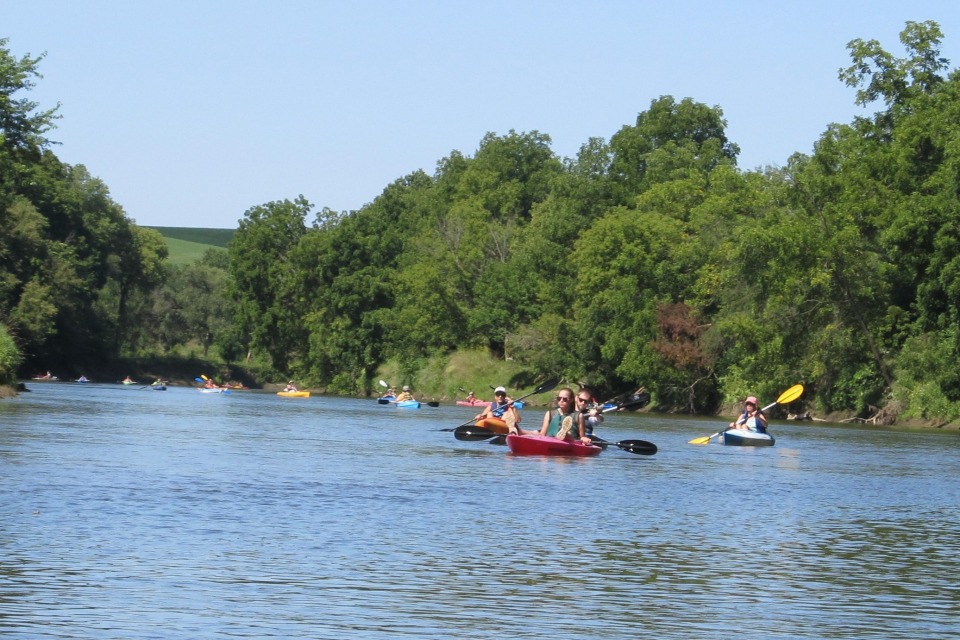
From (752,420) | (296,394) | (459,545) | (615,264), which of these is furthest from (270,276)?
(459,545)

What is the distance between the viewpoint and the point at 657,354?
70.0 meters

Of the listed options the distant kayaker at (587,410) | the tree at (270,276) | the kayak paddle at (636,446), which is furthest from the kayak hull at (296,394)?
the kayak paddle at (636,446)

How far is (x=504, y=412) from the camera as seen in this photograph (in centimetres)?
3766

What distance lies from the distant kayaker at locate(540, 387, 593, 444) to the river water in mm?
932

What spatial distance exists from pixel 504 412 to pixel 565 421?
6.42 m

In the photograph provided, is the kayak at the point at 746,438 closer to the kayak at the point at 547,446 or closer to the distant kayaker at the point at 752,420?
the distant kayaker at the point at 752,420

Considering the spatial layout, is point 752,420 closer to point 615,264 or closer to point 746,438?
point 746,438

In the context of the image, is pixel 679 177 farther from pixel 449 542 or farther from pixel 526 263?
pixel 449 542

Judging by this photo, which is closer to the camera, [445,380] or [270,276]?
[445,380]

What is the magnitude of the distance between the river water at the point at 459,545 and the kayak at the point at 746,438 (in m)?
7.19

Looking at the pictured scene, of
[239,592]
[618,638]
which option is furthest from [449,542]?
[618,638]

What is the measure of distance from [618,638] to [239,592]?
11.3 ft

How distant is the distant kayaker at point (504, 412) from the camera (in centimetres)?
3485

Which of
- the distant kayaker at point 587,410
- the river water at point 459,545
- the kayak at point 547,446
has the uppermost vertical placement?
the distant kayaker at point 587,410
